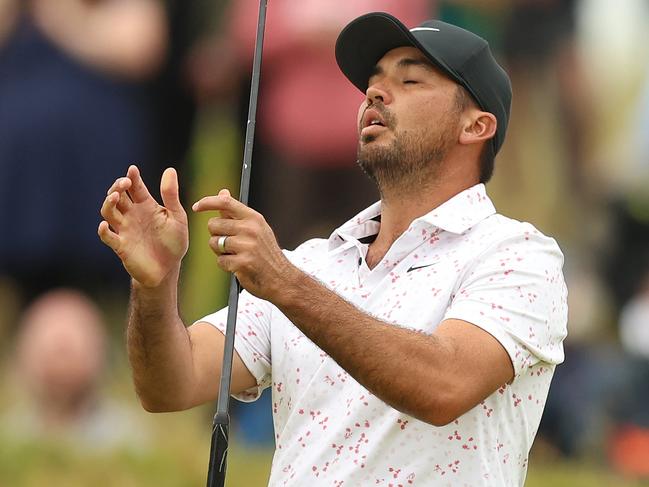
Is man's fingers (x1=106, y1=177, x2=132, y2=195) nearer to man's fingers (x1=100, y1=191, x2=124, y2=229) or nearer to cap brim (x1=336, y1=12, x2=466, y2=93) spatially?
man's fingers (x1=100, y1=191, x2=124, y2=229)

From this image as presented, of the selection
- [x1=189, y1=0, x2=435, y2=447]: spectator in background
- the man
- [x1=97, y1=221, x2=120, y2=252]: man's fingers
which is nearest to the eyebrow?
the man

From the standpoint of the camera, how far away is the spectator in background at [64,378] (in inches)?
251

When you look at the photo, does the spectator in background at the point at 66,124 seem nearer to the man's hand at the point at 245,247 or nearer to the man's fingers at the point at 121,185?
the man's fingers at the point at 121,185

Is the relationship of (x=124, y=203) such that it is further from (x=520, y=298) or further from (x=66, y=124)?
(x=66, y=124)

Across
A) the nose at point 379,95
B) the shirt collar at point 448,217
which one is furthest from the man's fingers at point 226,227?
the nose at point 379,95

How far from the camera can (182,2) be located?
6.80 meters

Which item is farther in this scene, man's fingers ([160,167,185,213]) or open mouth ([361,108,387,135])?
open mouth ([361,108,387,135])

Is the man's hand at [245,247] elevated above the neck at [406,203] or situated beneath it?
elevated above

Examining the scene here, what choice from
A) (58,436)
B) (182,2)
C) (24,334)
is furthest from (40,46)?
(58,436)

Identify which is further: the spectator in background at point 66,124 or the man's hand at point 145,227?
the spectator in background at point 66,124

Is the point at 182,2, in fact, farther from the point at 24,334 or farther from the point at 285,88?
the point at 24,334

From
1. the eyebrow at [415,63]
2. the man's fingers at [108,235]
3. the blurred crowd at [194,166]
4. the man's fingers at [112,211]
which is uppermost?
the eyebrow at [415,63]

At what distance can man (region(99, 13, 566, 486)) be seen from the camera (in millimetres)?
2949

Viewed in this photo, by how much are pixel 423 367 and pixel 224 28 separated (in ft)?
13.2
